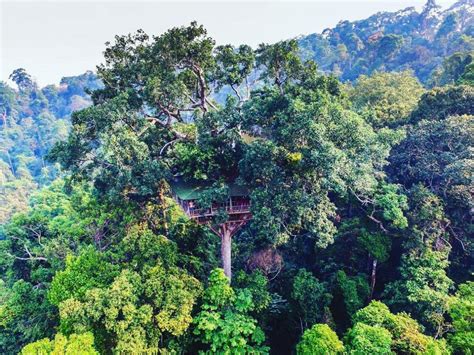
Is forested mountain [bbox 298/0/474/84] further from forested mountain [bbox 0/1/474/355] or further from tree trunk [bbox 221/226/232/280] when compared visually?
tree trunk [bbox 221/226/232/280]

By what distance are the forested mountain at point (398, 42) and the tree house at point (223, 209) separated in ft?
107

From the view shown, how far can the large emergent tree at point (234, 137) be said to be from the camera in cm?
1292

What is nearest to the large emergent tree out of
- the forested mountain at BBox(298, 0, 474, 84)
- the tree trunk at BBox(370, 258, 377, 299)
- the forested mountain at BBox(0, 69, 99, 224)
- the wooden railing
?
the wooden railing

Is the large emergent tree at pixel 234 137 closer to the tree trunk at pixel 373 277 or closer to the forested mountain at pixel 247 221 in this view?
the forested mountain at pixel 247 221

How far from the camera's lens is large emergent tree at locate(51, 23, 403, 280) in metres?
12.9

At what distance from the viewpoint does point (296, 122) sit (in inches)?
508

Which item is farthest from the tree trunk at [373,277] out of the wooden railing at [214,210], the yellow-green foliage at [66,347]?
the yellow-green foliage at [66,347]

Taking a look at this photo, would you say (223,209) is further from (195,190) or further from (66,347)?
(66,347)

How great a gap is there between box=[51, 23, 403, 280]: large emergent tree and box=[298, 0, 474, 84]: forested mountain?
97.2 ft

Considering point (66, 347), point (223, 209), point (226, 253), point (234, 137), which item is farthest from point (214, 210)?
point (66, 347)

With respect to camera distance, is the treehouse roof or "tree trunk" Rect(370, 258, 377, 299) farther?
"tree trunk" Rect(370, 258, 377, 299)

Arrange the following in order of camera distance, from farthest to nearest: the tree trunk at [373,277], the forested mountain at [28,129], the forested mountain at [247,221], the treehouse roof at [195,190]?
the forested mountain at [28,129], the tree trunk at [373,277], the treehouse roof at [195,190], the forested mountain at [247,221]

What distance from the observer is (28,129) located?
257ft

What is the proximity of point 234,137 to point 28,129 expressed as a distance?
79.4m
